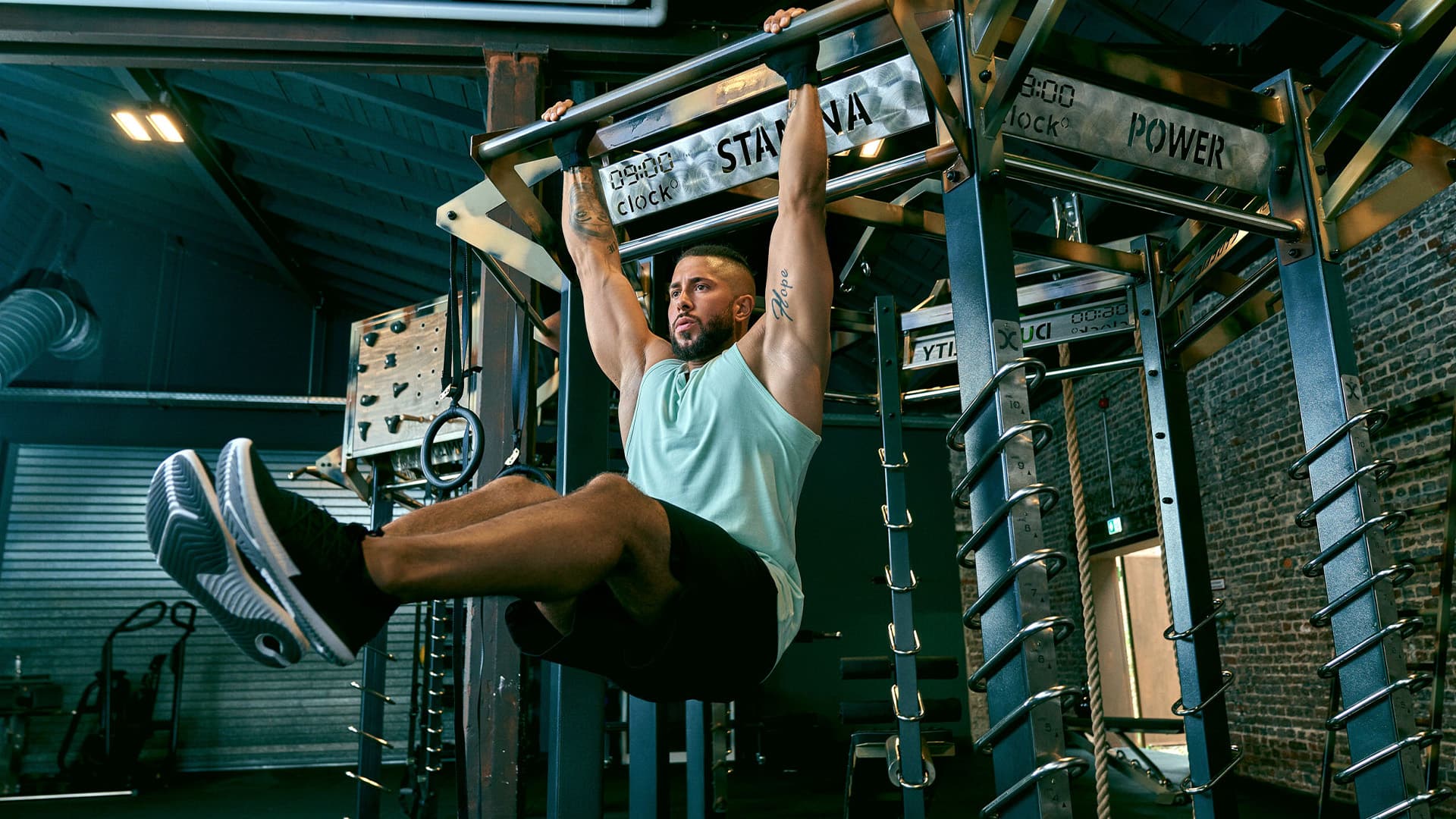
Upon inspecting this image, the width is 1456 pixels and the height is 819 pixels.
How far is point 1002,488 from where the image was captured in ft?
5.14

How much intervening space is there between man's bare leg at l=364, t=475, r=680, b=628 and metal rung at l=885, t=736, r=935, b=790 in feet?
5.19

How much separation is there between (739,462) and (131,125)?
767 cm

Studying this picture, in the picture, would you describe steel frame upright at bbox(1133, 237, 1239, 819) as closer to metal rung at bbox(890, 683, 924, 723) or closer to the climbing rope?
the climbing rope

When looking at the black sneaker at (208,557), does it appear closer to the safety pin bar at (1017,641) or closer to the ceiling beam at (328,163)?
the safety pin bar at (1017,641)

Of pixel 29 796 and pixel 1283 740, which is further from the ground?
pixel 1283 740

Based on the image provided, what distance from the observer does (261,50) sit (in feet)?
11.9

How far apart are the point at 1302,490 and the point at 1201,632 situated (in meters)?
4.09

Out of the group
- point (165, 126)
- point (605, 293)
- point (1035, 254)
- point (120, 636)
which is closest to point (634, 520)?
point (605, 293)

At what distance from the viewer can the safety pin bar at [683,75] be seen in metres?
1.72

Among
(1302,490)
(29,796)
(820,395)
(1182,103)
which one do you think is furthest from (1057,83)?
(29,796)

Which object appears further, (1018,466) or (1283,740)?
(1283,740)

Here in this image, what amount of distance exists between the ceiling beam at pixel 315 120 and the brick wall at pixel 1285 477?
5912mm

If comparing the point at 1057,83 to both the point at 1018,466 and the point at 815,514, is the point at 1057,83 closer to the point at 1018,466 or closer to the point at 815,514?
the point at 1018,466

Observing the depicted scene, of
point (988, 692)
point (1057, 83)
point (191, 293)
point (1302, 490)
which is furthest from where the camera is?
point (191, 293)
